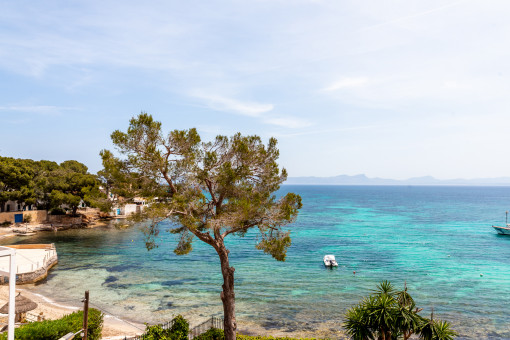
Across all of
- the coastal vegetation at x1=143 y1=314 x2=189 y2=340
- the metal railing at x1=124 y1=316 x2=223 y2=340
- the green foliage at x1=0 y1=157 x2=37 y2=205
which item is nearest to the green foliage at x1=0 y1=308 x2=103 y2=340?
the metal railing at x1=124 y1=316 x2=223 y2=340

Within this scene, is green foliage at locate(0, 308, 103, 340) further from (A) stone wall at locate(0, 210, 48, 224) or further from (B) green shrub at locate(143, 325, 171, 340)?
(A) stone wall at locate(0, 210, 48, 224)

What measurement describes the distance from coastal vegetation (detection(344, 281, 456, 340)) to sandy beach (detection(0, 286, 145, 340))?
47.5 feet

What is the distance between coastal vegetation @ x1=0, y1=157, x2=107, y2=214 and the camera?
190ft

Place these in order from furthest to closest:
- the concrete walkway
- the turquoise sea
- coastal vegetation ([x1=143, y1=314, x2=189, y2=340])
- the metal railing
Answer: the concrete walkway, the turquoise sea, the metal railing, coastal vegetation ([x1=143, y1=314, x2=189, y2=340])

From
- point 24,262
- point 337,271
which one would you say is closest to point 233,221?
point 337,271

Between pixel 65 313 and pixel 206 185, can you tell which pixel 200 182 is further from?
pixel 65 313

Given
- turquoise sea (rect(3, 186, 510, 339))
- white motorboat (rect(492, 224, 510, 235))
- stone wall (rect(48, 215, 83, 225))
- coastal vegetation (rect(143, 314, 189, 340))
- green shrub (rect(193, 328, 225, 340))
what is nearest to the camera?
coastal vegetation (rect(143, 314, 189, 340))

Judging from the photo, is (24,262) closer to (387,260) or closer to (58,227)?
(58,227)

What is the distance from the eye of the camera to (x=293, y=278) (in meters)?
38.8

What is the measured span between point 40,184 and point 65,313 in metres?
46.8

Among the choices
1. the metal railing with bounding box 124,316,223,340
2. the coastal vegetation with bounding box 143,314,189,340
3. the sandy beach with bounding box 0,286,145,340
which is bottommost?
the sandy beach with bounding box 0,286,145,340

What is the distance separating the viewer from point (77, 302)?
1135 inches

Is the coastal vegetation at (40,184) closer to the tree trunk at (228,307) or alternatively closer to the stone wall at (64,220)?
the stone wall at (64,220)

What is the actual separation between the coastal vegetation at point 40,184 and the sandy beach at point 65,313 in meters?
25.1
